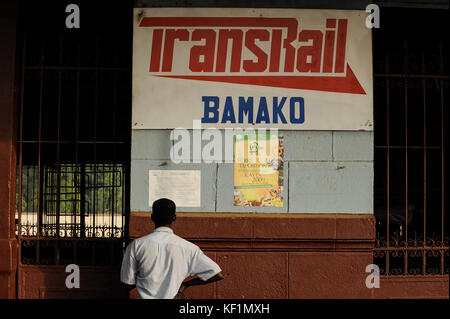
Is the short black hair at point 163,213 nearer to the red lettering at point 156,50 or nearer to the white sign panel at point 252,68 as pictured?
the white sign panel at point 252,68

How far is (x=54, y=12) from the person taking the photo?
18.5ft

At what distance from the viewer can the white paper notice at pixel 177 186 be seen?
5.26m

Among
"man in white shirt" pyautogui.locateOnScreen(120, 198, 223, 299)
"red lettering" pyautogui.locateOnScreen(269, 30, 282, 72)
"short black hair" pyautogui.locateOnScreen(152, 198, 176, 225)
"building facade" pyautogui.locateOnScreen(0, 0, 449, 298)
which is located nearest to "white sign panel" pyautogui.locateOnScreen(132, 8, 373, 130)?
"red lettering" pyautogui.locateOnScreen(269, 30, 282, 72)

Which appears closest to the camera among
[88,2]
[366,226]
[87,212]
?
[366,226]

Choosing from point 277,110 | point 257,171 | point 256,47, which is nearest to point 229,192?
point 257,171

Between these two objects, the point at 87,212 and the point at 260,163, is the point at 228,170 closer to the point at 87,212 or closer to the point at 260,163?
the point at 260,163

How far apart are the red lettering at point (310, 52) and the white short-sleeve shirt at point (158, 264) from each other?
2.97 m

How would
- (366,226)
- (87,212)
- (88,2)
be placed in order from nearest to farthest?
(366,226), (88,2), (87,212)

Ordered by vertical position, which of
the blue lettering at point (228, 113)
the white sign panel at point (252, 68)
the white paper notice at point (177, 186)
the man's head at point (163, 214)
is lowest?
the man's head at point (163, 214)

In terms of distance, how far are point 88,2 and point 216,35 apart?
161 centimetres

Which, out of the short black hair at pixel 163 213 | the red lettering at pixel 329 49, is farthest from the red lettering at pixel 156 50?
the short black hair at pixel 163 213

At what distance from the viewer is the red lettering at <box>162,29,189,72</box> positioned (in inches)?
210

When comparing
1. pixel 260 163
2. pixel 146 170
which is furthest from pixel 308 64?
pixel 146 170

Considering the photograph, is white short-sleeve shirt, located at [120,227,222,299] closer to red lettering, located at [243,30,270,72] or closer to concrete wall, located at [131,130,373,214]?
concrete wall, located at [131,130,373,214]
